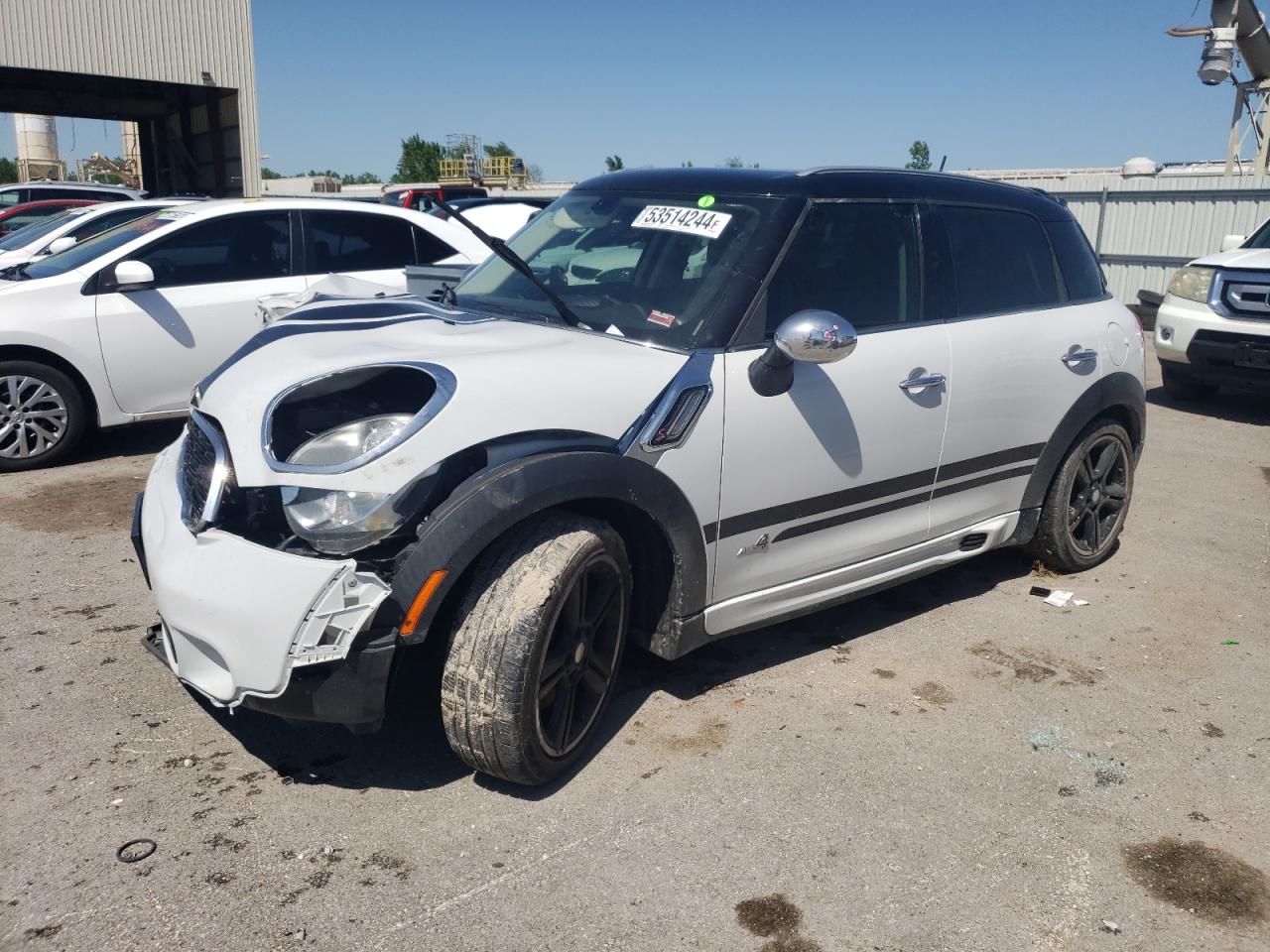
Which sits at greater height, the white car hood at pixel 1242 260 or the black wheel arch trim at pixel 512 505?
the white car hood at pixel 1242 260

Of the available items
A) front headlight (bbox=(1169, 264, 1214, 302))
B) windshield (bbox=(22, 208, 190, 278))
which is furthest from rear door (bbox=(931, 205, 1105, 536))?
front headlight (bbox=(1169, 264, 1214, 302))

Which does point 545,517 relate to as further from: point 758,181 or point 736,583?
point 758,181

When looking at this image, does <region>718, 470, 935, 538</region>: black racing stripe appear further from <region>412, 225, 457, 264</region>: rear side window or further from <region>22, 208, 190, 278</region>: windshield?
<region>22, 208, 190, 278</region>: windshield

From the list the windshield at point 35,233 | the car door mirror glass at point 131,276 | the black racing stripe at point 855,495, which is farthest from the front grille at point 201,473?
the windshield at point 35,233

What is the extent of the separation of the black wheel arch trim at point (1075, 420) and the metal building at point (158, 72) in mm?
22743

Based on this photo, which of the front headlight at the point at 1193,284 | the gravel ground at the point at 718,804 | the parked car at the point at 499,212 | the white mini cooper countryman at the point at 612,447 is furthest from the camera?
the parked car at the point at 499,212

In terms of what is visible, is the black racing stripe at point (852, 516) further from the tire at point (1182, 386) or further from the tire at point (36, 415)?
the tire at point (1182, 386)

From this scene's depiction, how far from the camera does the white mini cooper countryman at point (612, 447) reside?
9.02 ft

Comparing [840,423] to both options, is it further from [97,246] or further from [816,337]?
[97,246]

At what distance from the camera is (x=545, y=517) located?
119 inches

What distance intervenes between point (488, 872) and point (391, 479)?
105 centimetres

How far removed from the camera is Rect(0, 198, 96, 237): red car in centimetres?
1486

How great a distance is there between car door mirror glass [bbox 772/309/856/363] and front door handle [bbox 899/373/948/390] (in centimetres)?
70

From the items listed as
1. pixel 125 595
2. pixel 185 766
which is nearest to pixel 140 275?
pixel 125 595
